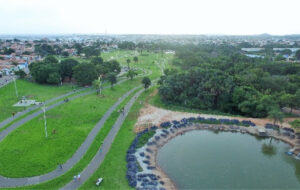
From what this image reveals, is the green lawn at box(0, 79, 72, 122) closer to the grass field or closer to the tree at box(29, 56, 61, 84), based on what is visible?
the tree at box(29, 56, 61, 84)

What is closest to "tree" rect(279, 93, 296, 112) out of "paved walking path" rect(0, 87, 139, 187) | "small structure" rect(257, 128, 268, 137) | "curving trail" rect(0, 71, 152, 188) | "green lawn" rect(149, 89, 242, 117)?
"small structure" rect(257, 128, 268, 137)

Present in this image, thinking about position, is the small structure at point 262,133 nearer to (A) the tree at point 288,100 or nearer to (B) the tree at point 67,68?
(A) the tree at point 288,100

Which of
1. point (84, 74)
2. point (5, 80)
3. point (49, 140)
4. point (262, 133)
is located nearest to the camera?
point (49, 140)

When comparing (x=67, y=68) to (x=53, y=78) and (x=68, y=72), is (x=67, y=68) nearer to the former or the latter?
(x=68, y=72)

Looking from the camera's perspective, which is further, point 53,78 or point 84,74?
point 53,78

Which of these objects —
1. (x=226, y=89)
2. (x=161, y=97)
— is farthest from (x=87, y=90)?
(x=226, y=89)

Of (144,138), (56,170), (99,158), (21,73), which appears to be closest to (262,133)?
(144,138)

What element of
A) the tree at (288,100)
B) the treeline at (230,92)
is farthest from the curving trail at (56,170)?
the tree at (288,100)

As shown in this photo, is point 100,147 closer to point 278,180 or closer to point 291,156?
point 278,180
